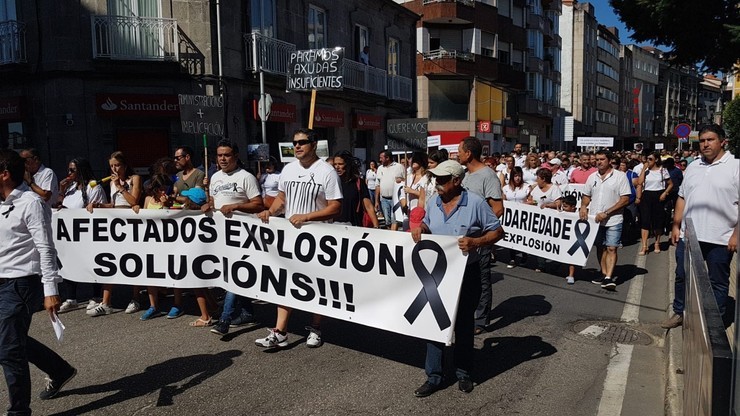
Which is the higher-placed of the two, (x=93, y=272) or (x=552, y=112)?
(x=552, y=112)

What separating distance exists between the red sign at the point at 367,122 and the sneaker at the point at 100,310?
683 inches

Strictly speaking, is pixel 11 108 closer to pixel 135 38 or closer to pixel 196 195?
pixel 135 38

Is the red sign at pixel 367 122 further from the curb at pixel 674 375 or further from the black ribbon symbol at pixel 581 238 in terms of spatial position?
the curb at pixel 674 375

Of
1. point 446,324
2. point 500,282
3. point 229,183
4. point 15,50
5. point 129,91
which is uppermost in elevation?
point 15,50

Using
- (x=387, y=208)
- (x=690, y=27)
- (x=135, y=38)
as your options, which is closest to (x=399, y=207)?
(x=387, y=208)

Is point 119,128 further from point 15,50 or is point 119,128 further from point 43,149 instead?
point 15,50

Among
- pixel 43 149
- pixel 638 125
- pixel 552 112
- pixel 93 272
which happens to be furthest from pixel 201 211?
pixel 638 125

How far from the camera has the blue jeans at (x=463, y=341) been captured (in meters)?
4.40

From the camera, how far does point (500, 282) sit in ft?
27.3

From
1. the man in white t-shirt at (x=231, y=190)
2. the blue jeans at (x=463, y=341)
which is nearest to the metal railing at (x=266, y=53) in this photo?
the man in white t-shirt at (x=231, y=190)

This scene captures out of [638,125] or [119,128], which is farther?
[638,125]

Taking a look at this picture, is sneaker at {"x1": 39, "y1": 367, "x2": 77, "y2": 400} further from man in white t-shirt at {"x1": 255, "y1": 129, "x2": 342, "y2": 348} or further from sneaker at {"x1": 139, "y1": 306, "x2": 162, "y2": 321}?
sneaker at {"x1": 139, "y1": 306, "x2": 162, "y2": 321}

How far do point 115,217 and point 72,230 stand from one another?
545mm

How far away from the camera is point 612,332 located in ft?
19.5
